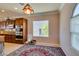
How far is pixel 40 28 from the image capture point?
2250 millimetres

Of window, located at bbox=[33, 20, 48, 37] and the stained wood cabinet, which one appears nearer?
window, located at bbox=[33, 20, 48, 37]

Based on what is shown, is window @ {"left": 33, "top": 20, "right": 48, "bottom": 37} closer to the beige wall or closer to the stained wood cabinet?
the beige wall

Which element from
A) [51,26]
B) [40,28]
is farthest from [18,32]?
[51,26]

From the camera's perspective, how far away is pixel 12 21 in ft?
7.89

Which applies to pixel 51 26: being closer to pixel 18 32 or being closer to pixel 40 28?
pixel 40 28

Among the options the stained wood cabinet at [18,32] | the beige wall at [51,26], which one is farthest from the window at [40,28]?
the stained wood cabinet at [18,32]

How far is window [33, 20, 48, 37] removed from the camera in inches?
89.4

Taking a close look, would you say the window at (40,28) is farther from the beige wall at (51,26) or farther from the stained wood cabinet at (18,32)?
the stained wood cabinet at (18,32)

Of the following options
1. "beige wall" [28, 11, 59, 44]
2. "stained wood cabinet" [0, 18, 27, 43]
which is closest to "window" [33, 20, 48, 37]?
"beige wall" [28, 11, 59, 44]

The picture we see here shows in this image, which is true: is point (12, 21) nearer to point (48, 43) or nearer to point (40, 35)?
point (40, 35)

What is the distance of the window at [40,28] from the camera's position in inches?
89.4

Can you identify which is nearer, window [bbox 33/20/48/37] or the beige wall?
window [bbox 33/20/48/37]

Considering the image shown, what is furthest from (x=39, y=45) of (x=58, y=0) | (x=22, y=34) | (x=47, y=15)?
(x=58, y=0)

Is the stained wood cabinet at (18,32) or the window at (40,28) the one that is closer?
the window at (40,28)
